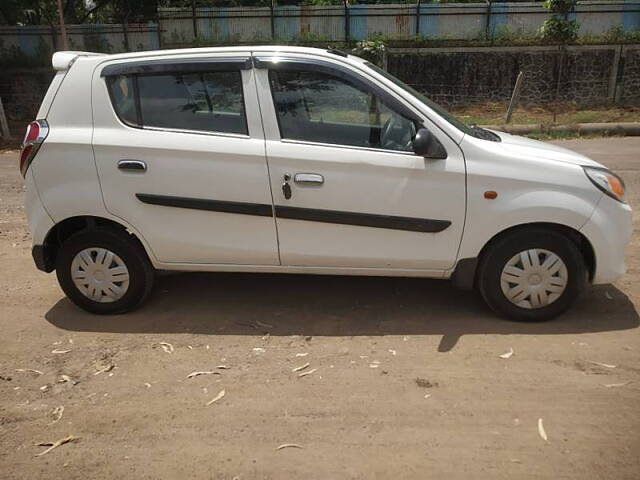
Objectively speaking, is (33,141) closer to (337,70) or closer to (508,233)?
(337,70)

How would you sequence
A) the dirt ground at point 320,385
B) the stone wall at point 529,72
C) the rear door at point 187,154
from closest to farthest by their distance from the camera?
the dirt ground at point 320,385 < the rear door at point 187,154 < the stone wall at point 529,72

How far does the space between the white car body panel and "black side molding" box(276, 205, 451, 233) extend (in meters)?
0.04

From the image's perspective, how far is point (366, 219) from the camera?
3902mm

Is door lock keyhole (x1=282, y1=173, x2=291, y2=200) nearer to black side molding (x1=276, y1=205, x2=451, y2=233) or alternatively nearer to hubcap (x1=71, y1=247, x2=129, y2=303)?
black side molding (x1=276, y1=205, x2=451, y2=233)

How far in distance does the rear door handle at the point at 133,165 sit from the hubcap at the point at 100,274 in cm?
64

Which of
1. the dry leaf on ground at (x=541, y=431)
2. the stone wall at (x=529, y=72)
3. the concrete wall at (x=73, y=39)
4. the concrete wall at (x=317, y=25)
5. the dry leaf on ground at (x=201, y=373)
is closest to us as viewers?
the dry leaf on ground at (x=541, y=431)

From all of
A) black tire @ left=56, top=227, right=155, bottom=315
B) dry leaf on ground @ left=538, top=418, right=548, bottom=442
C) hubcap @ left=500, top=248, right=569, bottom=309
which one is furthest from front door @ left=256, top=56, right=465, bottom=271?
dry leaf on ground @ left=538, top=418, right=548, bottom=442

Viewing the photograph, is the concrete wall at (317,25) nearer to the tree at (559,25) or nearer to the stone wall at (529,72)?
the stone wall at (529,72)

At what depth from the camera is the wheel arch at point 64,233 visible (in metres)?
4.18

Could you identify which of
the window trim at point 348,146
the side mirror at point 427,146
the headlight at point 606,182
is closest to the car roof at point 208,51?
the window trim at point 348,146

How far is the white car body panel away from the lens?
3.81m

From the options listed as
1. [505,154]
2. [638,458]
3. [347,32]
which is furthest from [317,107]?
[347,32]

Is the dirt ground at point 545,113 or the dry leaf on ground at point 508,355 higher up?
the dry leaf on ground at point 508,355

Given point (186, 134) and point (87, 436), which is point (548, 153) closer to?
point (186, 134)
